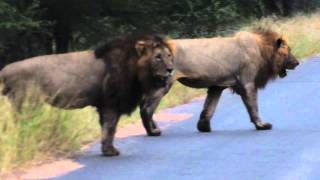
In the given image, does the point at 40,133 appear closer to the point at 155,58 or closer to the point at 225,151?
the point at 155,58

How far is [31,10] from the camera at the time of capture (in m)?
19.2

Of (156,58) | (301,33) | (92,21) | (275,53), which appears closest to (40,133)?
(156,58)

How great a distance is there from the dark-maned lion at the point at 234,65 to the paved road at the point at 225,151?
43cm

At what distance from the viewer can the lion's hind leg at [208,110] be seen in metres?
11.2

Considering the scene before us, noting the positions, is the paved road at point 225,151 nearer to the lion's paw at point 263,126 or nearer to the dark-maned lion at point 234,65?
the lion's paw at point 263,126

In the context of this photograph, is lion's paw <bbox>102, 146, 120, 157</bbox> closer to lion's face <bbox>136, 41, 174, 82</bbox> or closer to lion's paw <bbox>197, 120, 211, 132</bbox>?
lion's face <bbox>136, 41, 174, 82</bbox>

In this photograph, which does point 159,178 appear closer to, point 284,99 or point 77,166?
point 77,166

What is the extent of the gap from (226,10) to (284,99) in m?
13.9

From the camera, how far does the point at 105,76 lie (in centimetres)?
905

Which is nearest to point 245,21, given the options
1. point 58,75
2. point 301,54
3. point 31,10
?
point 301,54

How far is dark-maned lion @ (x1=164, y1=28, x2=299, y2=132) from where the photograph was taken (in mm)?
11188

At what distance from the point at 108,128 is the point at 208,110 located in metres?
2.59

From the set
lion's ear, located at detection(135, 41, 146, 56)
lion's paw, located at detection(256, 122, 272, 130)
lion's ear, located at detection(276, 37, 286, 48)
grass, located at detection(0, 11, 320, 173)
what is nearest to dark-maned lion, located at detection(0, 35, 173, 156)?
lion's ear, located at detection(135, 41, 146, 56)

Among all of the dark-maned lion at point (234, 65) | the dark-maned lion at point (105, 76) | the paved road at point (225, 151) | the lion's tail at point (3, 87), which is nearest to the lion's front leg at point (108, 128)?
the dark-maned lion at point (105, 76)
